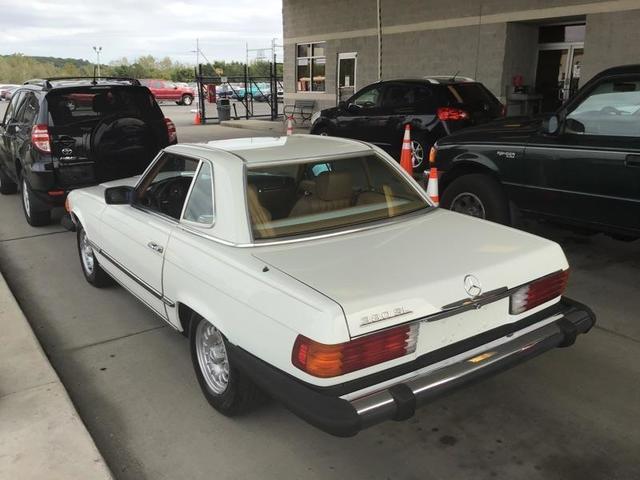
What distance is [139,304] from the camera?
4785mm

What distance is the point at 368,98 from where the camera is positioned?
1129 centimetres

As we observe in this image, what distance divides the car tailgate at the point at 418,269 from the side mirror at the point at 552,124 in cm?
223

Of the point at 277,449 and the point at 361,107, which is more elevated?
the point at 361,107


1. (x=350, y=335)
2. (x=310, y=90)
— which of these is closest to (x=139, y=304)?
(x=350, y=335)

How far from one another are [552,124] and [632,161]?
0.75 m

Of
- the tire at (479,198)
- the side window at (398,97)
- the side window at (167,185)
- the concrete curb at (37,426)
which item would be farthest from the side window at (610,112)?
the side window at (398,97)

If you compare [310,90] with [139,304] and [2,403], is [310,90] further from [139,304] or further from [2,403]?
[2,403]

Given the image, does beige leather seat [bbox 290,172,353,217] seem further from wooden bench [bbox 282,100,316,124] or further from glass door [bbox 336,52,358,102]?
wooden bench [bbox 282,100,316,124]

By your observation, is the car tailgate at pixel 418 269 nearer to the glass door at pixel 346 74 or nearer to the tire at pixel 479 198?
the tire at pixel 479 198

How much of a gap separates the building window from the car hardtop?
1540 cm

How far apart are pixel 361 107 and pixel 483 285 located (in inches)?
352

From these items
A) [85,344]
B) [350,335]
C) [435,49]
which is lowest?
[85,344]

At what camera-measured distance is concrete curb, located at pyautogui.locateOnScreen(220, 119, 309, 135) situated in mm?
18663

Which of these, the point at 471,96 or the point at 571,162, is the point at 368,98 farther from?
the point at 571,162
